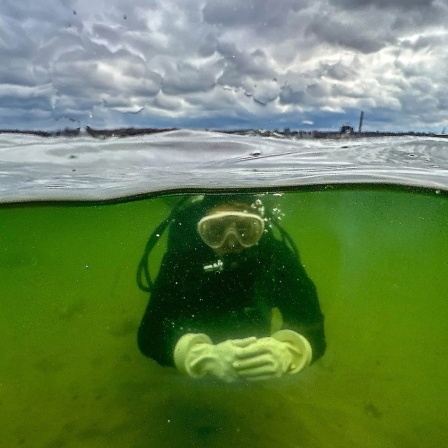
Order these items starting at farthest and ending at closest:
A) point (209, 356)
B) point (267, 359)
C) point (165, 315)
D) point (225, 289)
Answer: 1. point (225, 289)
2. point (165, 315)
3. point (209, 356)
4. point (267, 359)

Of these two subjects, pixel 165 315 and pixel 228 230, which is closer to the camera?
pixel 165 315

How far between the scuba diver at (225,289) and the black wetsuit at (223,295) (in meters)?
0.01

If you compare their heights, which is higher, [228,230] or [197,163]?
[197,163]

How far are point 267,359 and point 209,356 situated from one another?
655 mm

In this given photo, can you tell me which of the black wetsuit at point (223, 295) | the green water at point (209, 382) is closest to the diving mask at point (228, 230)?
the black wetsuit at point (223, 295)

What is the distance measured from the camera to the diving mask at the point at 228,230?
19.6ft

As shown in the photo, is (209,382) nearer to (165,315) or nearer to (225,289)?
(225,289)

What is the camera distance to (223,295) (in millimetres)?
6457

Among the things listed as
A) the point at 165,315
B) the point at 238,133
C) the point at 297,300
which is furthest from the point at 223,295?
the point at 238,133

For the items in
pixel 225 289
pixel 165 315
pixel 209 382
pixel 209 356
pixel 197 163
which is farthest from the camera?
pixel 197 163

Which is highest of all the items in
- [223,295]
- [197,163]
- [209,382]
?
[197,163]

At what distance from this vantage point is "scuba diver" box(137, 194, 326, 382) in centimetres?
511

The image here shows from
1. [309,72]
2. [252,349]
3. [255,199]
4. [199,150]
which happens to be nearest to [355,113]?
[309,72]

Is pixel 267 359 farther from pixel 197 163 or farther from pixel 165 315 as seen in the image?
pixel 197 163
